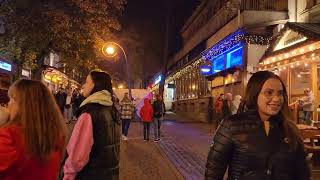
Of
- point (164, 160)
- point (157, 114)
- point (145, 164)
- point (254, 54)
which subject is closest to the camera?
point (145, 164)

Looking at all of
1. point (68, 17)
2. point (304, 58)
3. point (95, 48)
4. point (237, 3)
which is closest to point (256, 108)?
point (304, 58)

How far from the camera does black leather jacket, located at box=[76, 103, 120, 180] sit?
430 centimetres

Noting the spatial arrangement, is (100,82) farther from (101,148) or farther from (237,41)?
(237,41)

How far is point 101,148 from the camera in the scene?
4.37 m

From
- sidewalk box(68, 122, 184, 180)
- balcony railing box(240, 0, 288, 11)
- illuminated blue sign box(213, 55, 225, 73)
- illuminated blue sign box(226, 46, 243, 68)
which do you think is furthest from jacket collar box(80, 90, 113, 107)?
illuminated blue sign box(213, 55, 225, 73)

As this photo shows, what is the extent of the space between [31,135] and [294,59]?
14822 mm

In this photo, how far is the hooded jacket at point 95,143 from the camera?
4.14 metres

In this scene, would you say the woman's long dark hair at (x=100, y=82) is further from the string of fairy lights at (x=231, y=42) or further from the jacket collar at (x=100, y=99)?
the string of fairy lights at (x=231, y=42)

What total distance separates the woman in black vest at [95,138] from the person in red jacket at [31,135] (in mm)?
667

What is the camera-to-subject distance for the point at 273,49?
20078mm

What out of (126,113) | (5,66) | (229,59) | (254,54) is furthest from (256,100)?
(229,59)

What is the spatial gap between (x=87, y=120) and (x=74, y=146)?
271 millimetres

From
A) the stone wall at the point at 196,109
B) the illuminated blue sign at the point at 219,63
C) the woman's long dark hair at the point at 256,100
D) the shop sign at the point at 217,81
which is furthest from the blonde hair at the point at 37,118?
the stone wall at the point at 196,109

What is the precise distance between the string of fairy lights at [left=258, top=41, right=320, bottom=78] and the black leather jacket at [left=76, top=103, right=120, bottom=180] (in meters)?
11.8
